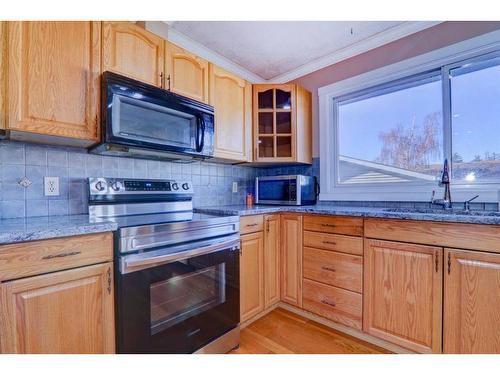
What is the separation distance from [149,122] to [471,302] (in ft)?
6.70

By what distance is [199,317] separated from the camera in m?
1.43

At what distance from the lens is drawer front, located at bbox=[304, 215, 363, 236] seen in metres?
1.68

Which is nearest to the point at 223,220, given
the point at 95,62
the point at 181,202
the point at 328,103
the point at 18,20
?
the point at 181,202

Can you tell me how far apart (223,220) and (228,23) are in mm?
1510

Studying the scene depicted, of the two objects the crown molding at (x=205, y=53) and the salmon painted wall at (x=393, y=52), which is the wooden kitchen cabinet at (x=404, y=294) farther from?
the crown molding at (x=205, y=53)

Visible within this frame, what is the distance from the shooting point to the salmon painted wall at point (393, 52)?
1755mm

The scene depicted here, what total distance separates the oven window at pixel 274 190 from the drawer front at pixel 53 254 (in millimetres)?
1503

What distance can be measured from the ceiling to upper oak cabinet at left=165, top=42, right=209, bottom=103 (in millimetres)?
353

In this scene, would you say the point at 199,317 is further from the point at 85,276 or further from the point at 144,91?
the point at 144,91

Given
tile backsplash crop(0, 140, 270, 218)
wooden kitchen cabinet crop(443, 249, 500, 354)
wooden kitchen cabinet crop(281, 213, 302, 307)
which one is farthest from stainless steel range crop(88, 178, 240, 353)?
wooden kitchen cabinet crop(443, 249, 500, 354)

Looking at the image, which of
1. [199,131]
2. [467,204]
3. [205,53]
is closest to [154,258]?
[199,131]

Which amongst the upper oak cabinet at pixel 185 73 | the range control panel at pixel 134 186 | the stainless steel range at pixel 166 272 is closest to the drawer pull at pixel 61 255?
the stainless steel range at pixel 166 272

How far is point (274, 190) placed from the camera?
7.82ft

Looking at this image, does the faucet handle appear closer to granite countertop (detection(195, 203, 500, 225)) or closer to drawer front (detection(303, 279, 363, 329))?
granite countertop (detection(195, 203, 500, 225))
